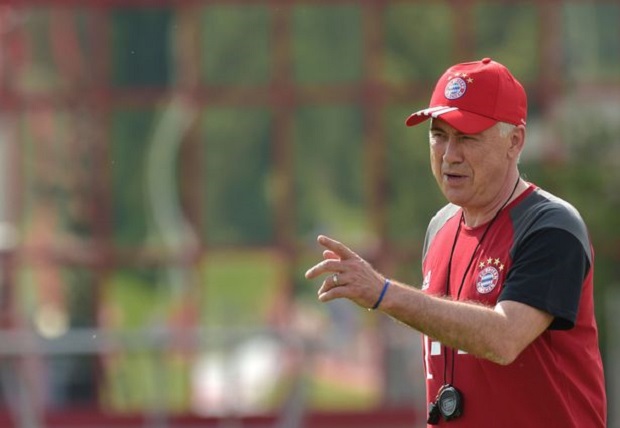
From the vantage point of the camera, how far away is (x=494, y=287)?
455cm

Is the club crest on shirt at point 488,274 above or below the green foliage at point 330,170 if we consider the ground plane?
above

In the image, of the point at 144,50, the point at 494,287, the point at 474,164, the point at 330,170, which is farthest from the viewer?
the point at 144,50

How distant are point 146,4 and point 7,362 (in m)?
4.77

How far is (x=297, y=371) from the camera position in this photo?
46.9 feet

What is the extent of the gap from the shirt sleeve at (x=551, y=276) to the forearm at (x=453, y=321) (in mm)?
122

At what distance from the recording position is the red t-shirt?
444cm

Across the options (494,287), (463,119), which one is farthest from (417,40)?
(494,287)

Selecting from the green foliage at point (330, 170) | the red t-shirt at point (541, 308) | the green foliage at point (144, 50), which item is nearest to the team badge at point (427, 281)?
the red t-shirt at point (541, 308)

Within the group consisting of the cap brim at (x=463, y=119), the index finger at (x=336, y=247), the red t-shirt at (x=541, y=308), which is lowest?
the red t-shirt at (x=541, y=308)

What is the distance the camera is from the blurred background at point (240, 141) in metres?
15.9

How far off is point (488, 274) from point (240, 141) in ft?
39.7

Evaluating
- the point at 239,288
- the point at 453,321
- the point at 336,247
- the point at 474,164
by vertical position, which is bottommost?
the point at 239,288

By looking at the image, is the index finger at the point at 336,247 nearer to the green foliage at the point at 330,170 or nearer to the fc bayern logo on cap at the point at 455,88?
the fc bayern logo on cap at the point at 455,88

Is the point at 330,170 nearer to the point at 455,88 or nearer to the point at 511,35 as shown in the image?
the point at 511,35
